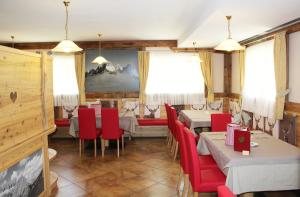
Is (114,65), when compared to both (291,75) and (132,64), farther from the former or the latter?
(291,75)

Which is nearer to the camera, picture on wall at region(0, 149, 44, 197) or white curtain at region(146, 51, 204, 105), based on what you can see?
picture on wall at region(0, 149, 44, 197)

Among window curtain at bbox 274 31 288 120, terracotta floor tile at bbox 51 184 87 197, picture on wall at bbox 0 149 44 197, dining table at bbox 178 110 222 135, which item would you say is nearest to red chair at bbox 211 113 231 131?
dining table at bbox 178 110 222 135

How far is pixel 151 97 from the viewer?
7.14m

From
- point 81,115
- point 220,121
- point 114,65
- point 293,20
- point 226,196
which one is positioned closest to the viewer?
point 226,196

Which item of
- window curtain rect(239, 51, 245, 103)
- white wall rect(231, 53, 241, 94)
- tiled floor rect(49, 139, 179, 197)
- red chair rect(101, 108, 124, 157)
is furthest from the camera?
white wall rect(231, 53, 241, 94)

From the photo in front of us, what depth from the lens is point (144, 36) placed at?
21.0 feet

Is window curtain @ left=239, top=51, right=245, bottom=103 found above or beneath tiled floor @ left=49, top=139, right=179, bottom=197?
above

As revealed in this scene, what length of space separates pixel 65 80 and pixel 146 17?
136 inches

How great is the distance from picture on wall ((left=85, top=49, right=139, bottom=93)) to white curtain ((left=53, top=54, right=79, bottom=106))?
37 cm

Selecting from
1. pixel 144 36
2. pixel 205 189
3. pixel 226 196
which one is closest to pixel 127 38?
pixel 144 36

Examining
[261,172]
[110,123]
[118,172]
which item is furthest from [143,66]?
[261,172]

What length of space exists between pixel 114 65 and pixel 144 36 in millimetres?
1160

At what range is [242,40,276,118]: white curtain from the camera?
4.89 meters

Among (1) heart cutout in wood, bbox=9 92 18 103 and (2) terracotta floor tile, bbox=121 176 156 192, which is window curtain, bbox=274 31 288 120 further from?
(1) heart cutout in wood, bbox=9 92 18 103
